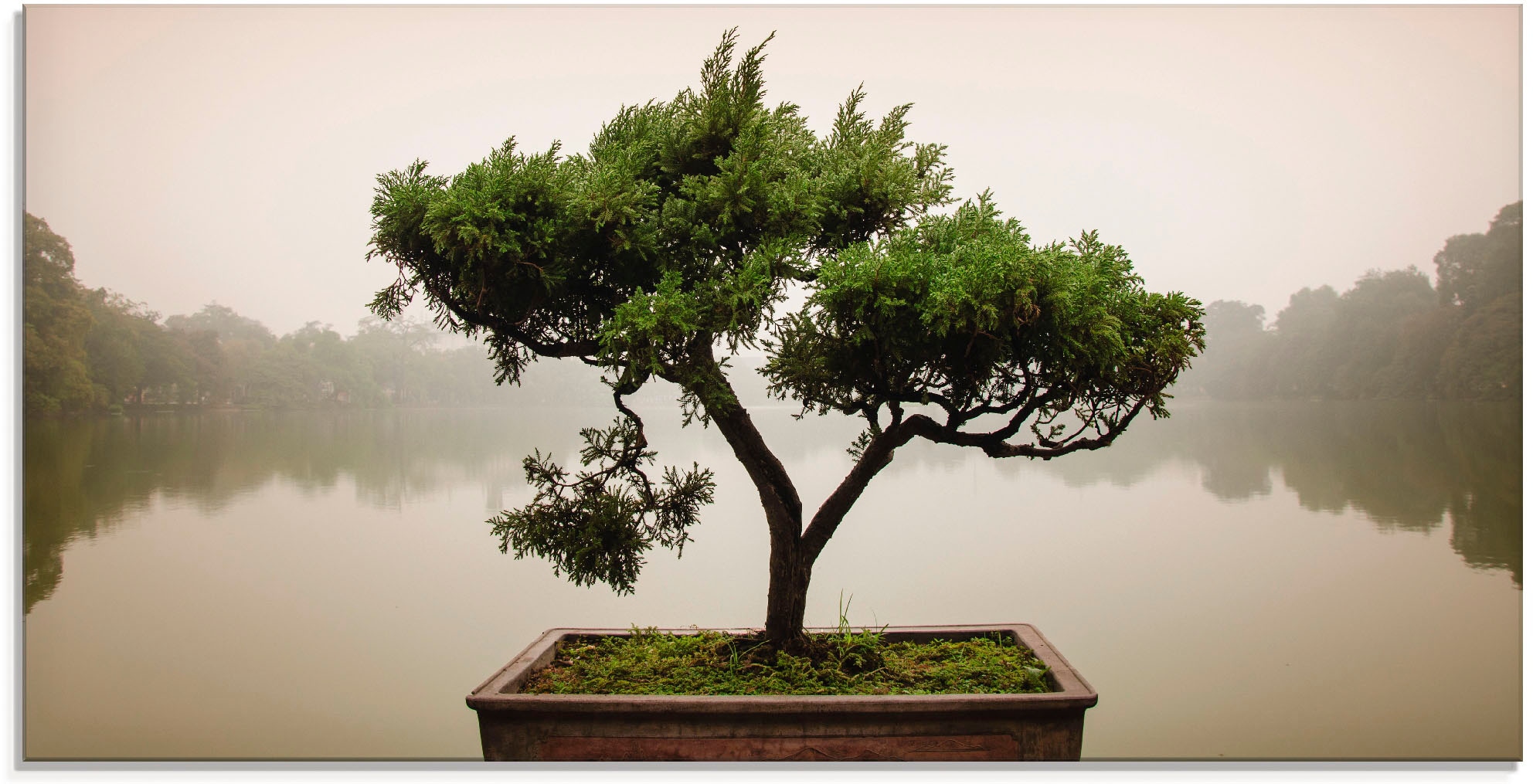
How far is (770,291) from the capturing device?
3.39 metres

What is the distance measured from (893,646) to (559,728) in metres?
1.56

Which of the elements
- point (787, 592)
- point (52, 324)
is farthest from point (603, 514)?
point (52, 324)

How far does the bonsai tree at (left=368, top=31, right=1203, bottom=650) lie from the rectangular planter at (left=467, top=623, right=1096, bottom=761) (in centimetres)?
62

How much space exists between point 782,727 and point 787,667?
468 millimetres

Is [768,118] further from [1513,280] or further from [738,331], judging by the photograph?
[1513,280]

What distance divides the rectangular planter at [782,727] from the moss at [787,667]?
212 mm

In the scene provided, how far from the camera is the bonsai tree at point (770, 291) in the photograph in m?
3.22

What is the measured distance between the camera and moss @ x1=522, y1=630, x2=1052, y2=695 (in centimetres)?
392

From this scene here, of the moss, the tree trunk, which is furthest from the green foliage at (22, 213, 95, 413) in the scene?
the tree trunk

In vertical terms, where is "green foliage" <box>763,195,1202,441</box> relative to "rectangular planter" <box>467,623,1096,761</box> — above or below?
above

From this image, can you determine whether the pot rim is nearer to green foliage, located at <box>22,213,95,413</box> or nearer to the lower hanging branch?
A: the lower hanging branch

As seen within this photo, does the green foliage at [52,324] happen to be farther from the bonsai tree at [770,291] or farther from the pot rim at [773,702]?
the pot rim at [773,702]

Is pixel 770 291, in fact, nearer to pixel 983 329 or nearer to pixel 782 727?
pixel 983 329

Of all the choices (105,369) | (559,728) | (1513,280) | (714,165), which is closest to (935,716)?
(559,728)
